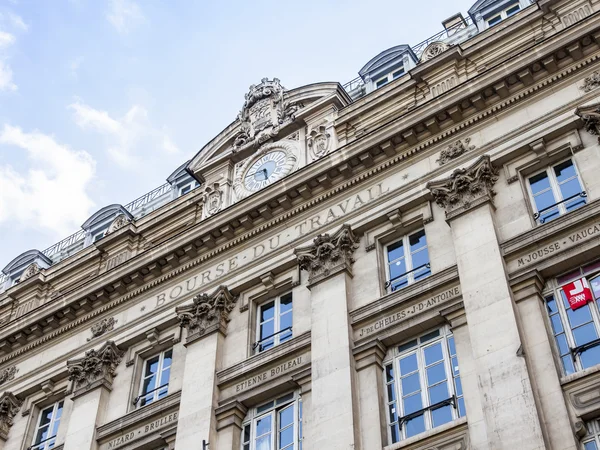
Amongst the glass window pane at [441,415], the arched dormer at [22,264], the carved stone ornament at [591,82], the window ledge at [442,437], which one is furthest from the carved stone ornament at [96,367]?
the carved stone ornament at [591,82]

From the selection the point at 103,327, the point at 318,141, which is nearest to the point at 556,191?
the point at 318,141

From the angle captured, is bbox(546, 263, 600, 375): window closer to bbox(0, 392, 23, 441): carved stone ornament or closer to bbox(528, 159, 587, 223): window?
bbox(528, 159, 587, 223): window

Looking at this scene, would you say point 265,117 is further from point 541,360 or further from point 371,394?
point 541,360

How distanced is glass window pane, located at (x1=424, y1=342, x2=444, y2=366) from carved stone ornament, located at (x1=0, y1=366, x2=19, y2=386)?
651 inches

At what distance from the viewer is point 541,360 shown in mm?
21094

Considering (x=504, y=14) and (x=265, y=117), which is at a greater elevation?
(x=504, y=14)

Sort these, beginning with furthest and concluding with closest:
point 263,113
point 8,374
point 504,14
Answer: point 263,113 < point 504,14 < point 8,374

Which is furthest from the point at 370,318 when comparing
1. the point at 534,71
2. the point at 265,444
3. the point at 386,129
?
the point at 534,71

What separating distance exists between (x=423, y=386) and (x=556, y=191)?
6509mm

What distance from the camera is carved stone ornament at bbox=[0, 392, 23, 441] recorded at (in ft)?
105

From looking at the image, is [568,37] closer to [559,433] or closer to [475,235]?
[475,235]

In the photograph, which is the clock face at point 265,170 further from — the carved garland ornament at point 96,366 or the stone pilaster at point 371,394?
the stone pilaster at point 371,394

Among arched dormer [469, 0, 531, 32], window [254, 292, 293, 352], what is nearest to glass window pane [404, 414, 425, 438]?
window [254, 292, 293, 352]

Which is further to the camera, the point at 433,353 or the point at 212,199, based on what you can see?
the point at 212,199
